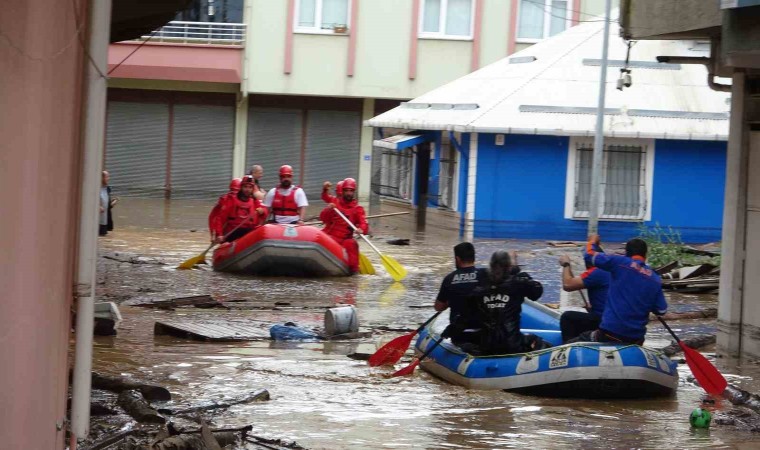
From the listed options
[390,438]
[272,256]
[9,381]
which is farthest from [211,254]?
[9,381]

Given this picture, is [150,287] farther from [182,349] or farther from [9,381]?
[9,381]

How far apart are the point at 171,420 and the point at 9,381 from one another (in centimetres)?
308

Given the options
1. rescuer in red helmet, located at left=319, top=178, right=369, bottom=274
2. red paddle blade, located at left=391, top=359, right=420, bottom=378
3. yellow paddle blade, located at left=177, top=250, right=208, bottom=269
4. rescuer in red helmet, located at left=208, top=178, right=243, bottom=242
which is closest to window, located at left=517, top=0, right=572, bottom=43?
rescuer in red helmet, located at left=319, top=178, right=369, bottom=274

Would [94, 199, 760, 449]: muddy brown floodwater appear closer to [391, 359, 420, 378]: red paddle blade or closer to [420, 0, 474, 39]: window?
[391, 359, 420, 378]: red paddle blade

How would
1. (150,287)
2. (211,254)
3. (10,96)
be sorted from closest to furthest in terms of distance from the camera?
1. (10,96)
2. (150,287)
3. (211,254)

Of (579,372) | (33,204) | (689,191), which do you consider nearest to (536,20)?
(689,191)

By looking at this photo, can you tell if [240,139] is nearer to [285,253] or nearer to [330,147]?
[330,147]

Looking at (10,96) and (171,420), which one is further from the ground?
(10,96)

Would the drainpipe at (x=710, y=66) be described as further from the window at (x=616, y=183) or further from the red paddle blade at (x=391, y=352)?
the window at (x=616, y=183)

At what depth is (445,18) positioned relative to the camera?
112ft

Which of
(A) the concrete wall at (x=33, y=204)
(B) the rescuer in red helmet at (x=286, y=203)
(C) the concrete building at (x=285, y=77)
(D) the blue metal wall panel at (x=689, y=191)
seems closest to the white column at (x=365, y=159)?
(C) the concrete building at (x=285, y=77)

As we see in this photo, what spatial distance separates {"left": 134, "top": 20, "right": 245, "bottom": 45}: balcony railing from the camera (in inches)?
1330

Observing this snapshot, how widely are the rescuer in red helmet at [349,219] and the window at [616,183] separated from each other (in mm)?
9001

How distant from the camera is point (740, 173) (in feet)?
40.2
